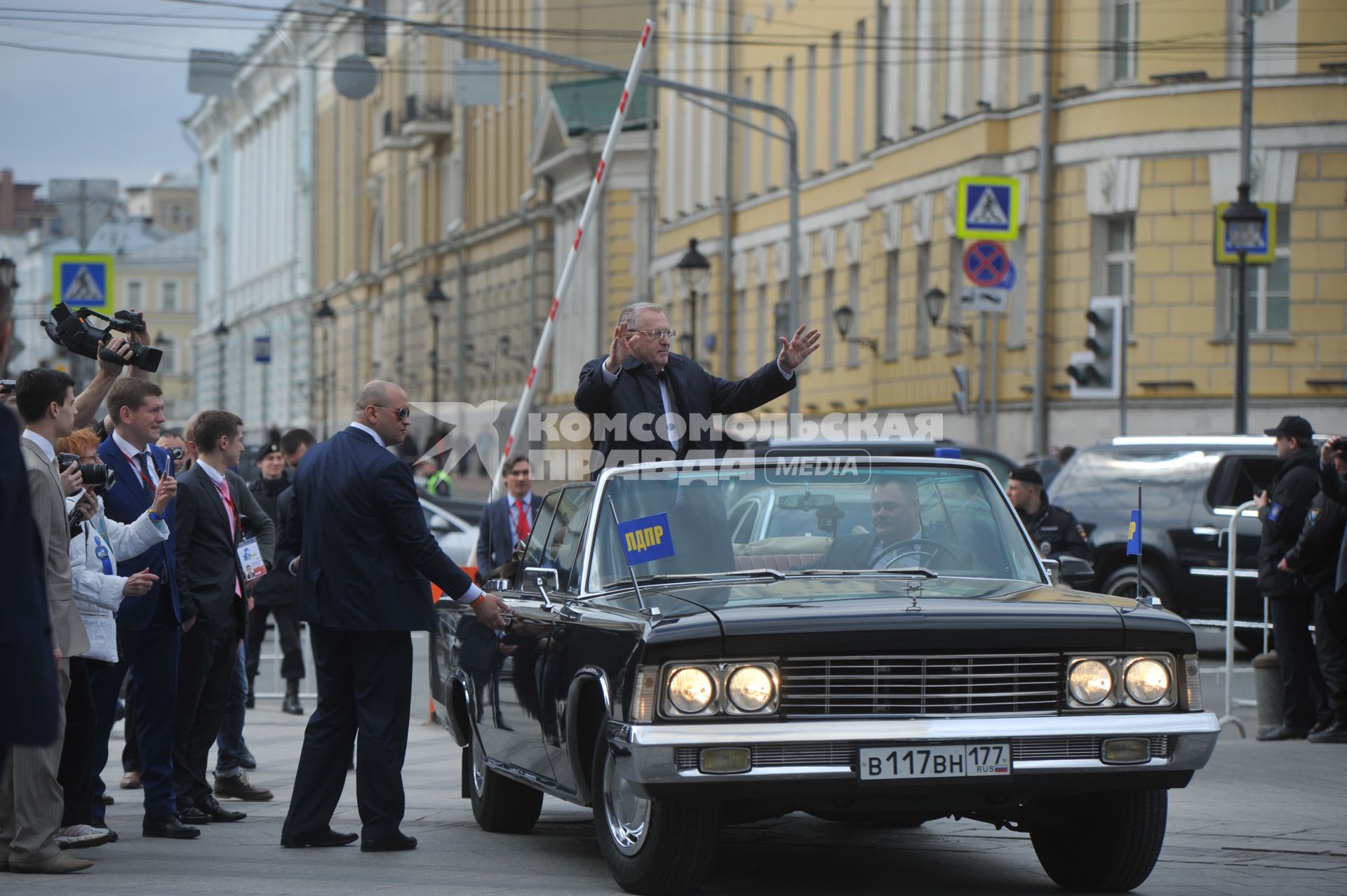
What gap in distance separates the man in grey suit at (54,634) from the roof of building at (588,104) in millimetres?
59444

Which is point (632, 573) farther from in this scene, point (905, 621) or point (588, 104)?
point (588, 104)

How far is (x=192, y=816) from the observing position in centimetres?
1052

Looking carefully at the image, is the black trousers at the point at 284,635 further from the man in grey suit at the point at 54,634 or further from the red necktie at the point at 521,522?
the man in grey suit at the point at 54,634

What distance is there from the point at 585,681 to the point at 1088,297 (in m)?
30.1

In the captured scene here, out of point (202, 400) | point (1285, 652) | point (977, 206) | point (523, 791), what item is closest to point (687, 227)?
point (977, 206)

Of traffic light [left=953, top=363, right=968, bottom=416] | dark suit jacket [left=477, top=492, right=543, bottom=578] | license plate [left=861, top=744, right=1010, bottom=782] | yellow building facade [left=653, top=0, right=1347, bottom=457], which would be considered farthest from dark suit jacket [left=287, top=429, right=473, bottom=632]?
traffic light [left=953, top=363, right=968, bottom=416]

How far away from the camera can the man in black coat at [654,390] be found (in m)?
10.2

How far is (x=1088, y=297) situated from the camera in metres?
37.2

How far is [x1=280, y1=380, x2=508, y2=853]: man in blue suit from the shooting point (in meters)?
9.40

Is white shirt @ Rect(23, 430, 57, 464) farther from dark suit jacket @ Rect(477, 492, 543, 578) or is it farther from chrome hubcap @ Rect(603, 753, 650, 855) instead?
dark suit jacket @ Rect(477, 492, 543, 578)

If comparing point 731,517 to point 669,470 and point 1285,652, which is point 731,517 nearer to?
point 669,470

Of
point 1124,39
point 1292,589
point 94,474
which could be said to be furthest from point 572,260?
point 1124,39

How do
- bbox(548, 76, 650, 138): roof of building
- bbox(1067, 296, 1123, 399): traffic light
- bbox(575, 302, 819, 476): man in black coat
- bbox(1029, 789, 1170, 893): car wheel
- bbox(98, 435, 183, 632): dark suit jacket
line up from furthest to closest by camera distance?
bbox(548, 76, 650, 138): roof of building, bbox(1067, 296, 1123, 399): traffic light, bbox(575, 302, 819, 476): man in black coat, bbox(98, 435, 183, 632): dark suit jacket, bbox(1029, 789, 1170, 893): car wheel

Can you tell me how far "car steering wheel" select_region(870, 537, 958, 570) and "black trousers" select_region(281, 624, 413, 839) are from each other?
2.08 metres
